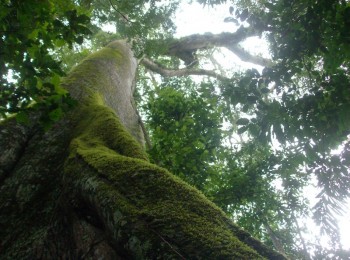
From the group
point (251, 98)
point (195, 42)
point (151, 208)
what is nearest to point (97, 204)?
point (151, 208)

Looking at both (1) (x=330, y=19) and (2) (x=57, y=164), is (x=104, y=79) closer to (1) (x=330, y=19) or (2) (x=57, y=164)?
(2) (x=57, y=164)

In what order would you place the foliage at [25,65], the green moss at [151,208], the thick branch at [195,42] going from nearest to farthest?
the green moss at [151,208]
the foliage at [25,65]
the thick branch at [195,42]

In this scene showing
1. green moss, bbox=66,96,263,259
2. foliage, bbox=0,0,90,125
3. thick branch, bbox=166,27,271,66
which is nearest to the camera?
green moss, bbox=66,96,263,259

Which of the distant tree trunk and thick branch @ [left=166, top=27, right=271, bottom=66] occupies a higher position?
thick branch @ [left=166, top=27, right=271, bottom=66]

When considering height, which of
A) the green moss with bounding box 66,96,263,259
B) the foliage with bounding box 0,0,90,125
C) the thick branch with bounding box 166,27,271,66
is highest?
the thick branch with bounding box 166,27,271,66

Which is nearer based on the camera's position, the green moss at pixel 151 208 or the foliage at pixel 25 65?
the green moss at pixel 151 208

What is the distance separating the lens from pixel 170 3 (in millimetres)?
8414

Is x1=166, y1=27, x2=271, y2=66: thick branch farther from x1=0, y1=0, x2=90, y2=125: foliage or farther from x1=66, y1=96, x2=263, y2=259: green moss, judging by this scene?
x1=66, y1=96, x2=263, y2=259: green moss

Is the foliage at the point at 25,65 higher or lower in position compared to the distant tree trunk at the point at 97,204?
higher

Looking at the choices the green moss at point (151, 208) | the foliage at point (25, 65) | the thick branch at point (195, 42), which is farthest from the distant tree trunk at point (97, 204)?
the thick branch at point (195, 42)

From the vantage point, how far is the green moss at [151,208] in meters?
1.37

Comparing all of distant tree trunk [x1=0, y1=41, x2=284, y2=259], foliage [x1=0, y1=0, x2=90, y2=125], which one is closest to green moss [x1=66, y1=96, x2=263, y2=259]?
distant tree trunk [x1=0, y1=41, x2=284, y2=259]

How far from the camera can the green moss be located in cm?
137

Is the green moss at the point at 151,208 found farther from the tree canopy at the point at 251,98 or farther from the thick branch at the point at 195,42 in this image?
the thick branch at the point at 195,42
